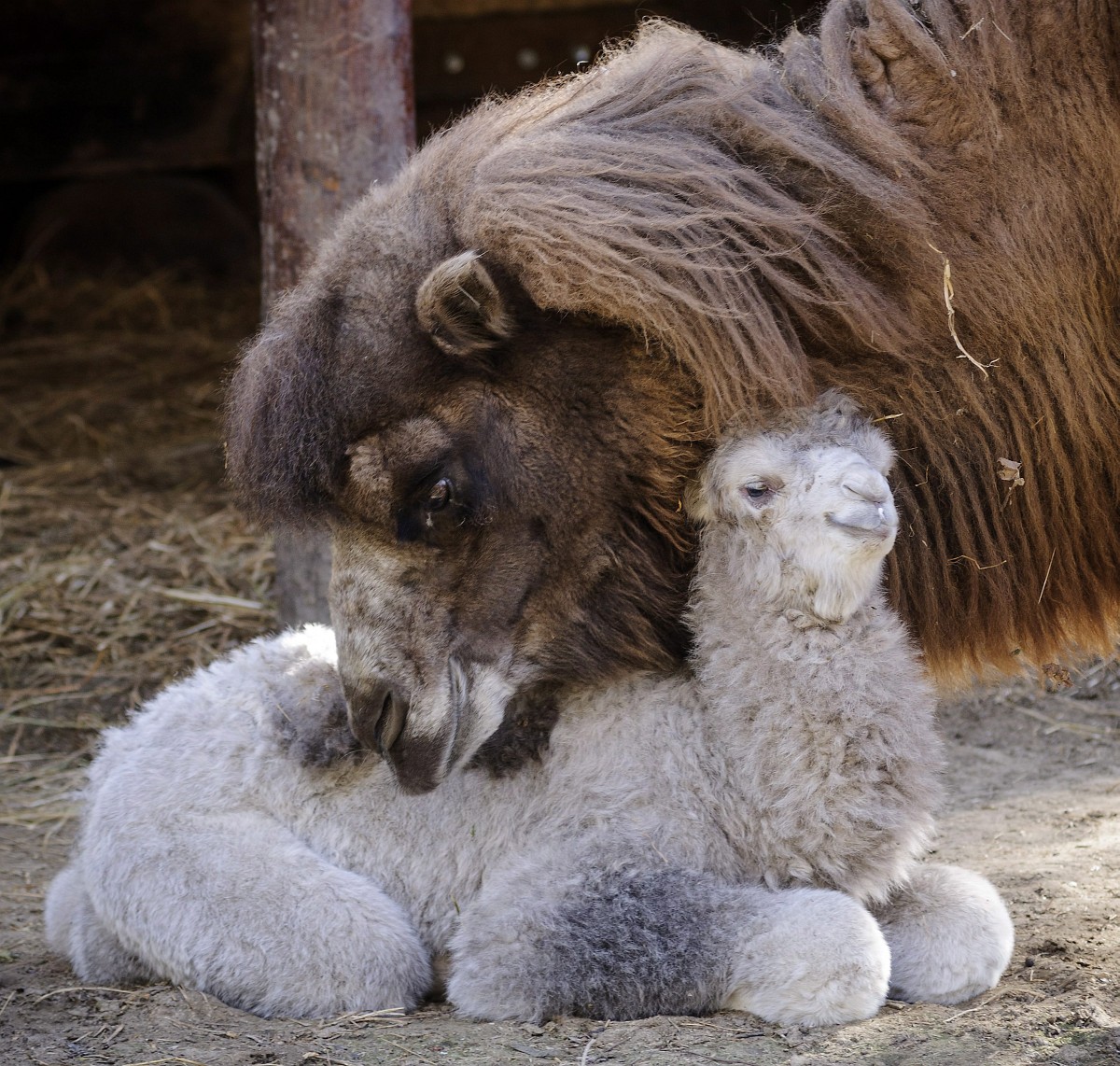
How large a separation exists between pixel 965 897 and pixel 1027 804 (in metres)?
1.37

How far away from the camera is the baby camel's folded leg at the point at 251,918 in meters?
3.07

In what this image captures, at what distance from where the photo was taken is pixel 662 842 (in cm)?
308

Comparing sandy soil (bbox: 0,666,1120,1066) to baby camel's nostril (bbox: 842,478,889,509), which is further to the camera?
baby camel's nostril (bbox: 842,478,889,509)

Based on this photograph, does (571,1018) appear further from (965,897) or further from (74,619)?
(74,619)

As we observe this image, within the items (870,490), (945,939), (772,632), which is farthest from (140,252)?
(945,939)

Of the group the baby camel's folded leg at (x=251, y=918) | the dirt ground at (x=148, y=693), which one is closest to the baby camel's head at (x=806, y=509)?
the dirt ground at (x=148, y=693)

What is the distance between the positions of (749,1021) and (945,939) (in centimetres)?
50

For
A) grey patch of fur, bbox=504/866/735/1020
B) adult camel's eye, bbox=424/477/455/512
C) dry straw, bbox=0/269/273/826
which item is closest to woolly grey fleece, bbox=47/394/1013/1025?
grey patch of fur, bbox=504/866/735/1020

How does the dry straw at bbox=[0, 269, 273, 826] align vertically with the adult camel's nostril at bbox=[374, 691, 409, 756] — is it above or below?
above

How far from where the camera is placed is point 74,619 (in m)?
5.76

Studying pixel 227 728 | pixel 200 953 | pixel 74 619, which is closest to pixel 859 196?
pixel 227 728

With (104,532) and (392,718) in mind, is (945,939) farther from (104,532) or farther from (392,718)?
(104,532)

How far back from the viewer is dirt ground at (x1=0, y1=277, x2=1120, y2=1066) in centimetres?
278

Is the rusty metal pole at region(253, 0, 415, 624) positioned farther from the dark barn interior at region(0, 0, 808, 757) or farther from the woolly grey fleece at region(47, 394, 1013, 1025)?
the dark barn interior at region(0, 0, 808, 757)
